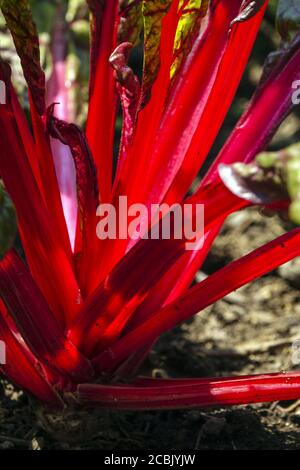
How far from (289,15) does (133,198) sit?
13.7 inches

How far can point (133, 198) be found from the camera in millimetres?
1286

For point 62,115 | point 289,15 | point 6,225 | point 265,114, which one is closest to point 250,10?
point 289,15

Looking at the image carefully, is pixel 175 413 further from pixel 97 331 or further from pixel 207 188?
pixel 207 188

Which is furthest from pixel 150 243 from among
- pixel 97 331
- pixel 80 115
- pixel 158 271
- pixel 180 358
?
pixel 80 115

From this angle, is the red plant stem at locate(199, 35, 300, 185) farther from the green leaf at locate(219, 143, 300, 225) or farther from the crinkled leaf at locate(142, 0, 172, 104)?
the green leaf at locate(219, 143, 300, 225)

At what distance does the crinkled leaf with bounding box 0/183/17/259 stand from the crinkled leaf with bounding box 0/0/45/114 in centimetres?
25

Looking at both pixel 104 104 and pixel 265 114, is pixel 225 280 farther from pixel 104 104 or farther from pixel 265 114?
pixel 104 104

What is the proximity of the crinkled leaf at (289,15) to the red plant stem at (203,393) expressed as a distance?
48 cm

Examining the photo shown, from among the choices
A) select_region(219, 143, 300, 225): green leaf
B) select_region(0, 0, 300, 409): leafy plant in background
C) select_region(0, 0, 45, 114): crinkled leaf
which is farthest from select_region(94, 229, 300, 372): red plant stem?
select_region(0, 0, 45, 114): crinkled leaf

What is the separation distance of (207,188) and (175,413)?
1.49 feet

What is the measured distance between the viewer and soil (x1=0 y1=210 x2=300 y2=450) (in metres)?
1.32

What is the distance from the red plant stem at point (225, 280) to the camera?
1.20 meters

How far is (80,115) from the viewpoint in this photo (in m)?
1.98

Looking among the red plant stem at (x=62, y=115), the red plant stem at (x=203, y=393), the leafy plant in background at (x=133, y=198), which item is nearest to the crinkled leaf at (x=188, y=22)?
the leafy plant in background at (x=133, y=198)
